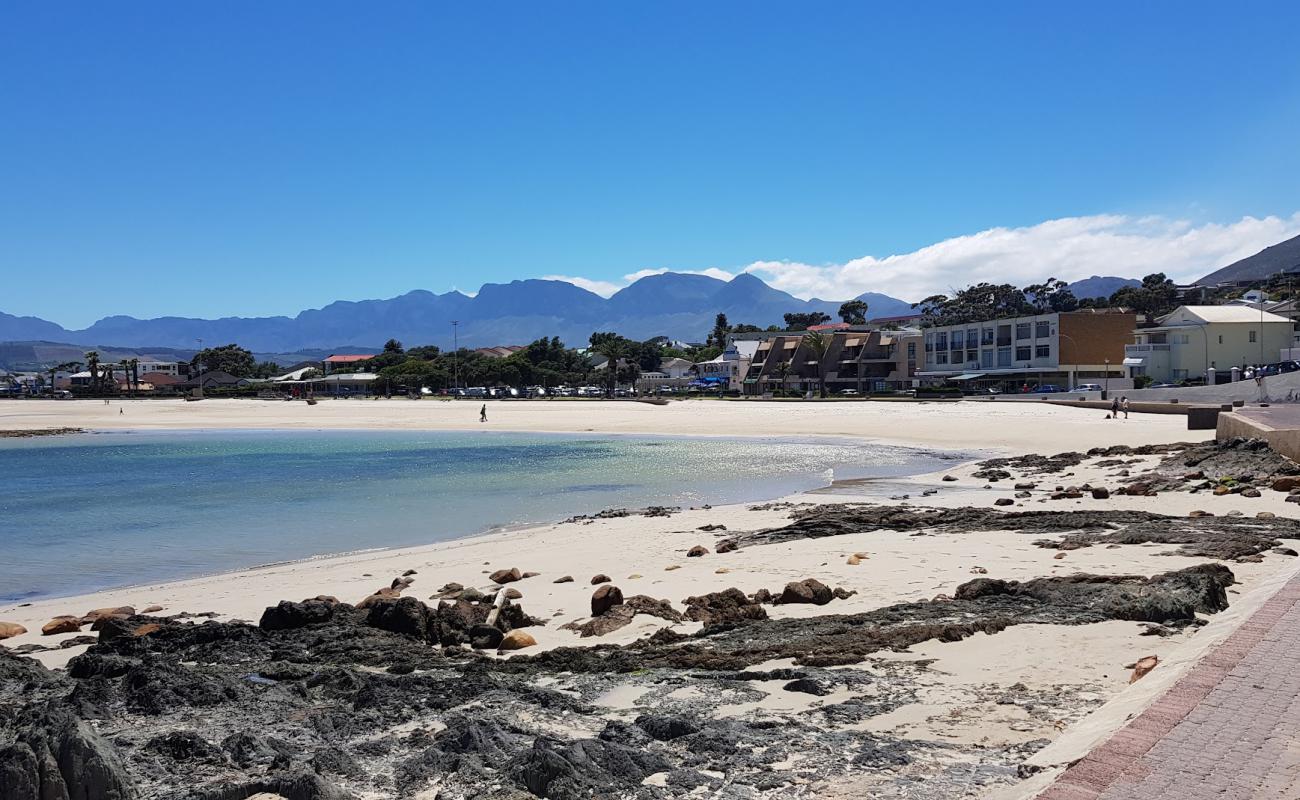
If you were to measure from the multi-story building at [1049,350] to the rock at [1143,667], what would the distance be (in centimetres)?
7793

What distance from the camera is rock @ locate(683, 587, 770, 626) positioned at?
9.16m

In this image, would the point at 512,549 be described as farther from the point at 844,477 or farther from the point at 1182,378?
the point at 1182,378

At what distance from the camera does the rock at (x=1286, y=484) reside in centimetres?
1639

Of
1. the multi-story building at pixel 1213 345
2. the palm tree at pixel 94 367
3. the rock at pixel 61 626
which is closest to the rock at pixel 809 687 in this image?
the rock at pixel 61 626

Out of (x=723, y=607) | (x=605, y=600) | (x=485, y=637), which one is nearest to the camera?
(x=485, y=637)

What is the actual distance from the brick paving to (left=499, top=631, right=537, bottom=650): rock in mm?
5374

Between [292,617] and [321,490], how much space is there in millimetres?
18759

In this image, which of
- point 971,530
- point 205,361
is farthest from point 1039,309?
point 971,530

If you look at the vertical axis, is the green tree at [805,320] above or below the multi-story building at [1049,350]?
above

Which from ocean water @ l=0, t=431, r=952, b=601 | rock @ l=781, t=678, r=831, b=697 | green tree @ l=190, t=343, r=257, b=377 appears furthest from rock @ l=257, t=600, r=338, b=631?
green tree @ l=190, t=343, r=257, b=377

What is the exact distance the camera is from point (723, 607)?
9500 mm

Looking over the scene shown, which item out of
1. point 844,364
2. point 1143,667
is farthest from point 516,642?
point 844,364

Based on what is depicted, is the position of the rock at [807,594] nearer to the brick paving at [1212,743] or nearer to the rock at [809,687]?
the rock at [809,687]

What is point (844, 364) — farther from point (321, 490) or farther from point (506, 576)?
point (506, 576)
